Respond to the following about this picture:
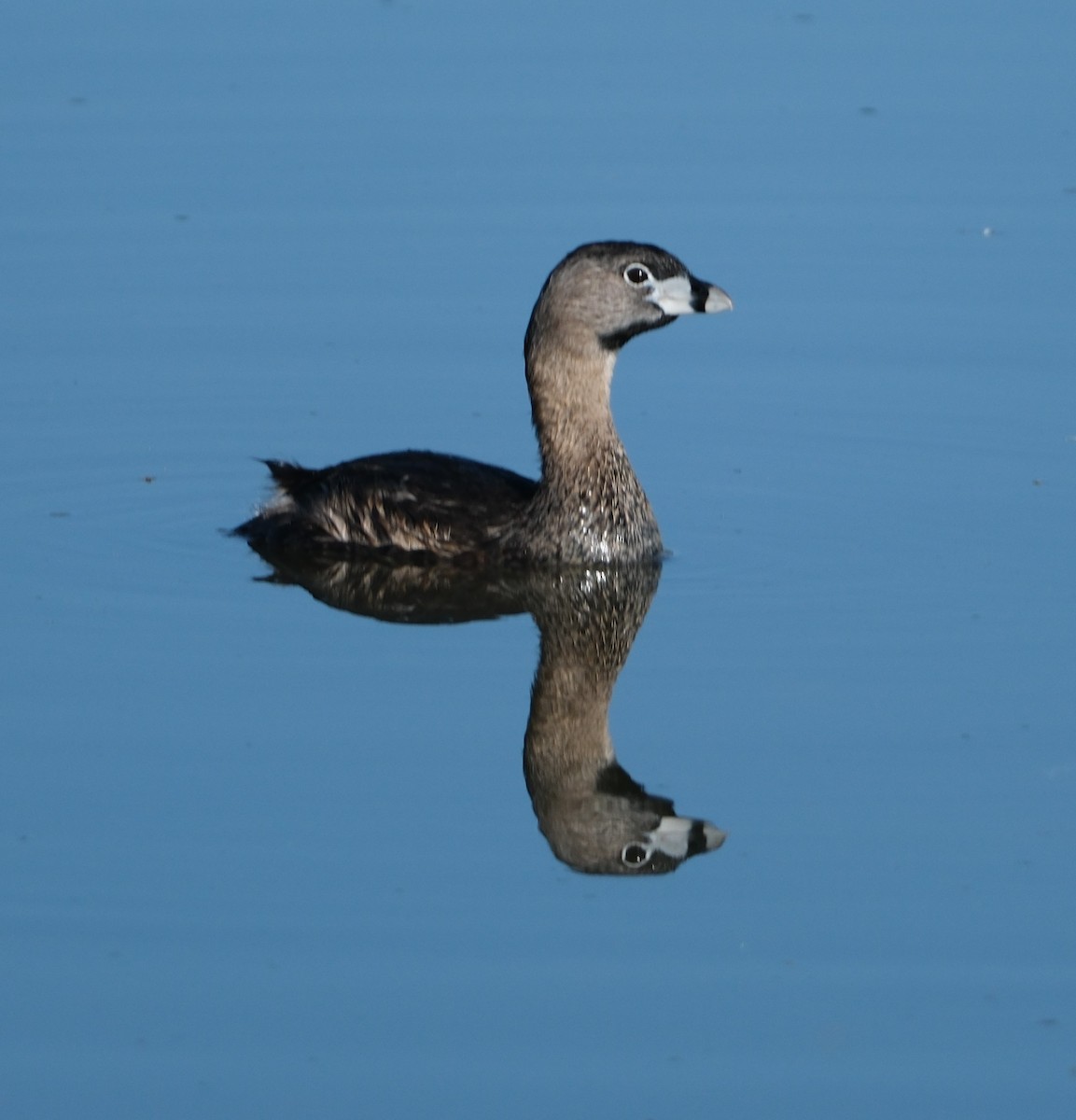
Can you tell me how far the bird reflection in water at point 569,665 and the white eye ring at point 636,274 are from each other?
1.26 m

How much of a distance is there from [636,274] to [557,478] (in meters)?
0.97

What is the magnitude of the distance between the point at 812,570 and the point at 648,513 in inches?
33.6

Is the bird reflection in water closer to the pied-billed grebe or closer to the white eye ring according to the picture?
the pied-billed grebe

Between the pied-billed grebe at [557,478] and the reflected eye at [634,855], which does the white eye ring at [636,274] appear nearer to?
the pied-billed grebe at [557,478]

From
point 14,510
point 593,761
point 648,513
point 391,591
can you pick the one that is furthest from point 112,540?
point 593,761

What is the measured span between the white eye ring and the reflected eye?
372 centimetres

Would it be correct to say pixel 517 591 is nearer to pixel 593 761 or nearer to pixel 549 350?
pixel 549 350

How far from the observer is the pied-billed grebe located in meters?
13.3

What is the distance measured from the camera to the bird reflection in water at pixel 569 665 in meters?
10.3

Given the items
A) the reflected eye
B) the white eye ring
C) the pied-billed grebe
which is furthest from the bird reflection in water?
the white eye ring

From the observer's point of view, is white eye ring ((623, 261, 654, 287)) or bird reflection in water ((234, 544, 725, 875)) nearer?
bird reflection in water ((234, 544, 725, 875))

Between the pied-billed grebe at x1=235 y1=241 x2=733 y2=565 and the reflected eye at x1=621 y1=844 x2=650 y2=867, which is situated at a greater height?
the pied-billed grebe at x1=235 y1=241 x2=733 y2=565

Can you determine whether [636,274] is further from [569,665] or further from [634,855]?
[634,855]

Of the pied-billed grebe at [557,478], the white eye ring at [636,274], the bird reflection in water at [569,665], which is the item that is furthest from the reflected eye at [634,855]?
the white eye ring at [636,274]
